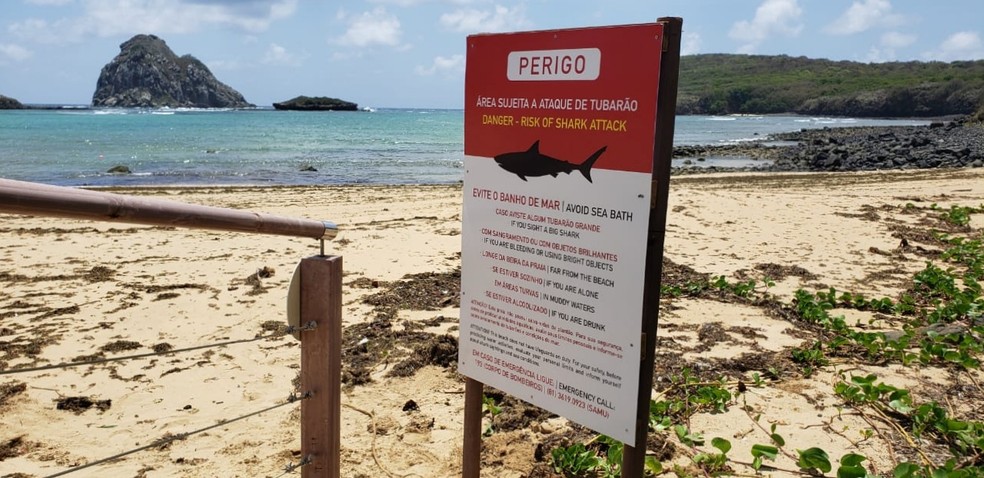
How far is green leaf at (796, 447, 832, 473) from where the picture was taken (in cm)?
309

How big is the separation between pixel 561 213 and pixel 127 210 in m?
1.37

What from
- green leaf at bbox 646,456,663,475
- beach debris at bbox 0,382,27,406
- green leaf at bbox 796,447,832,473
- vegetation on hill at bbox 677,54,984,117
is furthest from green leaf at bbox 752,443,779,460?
vegetation on hill at bbox 677,54,984,117

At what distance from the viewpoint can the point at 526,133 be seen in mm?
2535

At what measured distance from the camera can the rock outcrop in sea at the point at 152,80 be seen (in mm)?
143750

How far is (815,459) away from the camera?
3.13 m

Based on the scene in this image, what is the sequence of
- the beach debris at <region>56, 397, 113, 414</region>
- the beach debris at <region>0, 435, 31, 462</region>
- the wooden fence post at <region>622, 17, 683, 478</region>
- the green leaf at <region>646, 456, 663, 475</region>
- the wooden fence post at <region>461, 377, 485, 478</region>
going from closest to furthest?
the wooden fence post at <region>622, 17, 683, 478</region> → the wooden fence post at <region>461, 377, 485, 478</region> → the green leaf at <region>646, 456, 663, 475</region> → the beach debris at <region>0, 435, 31, 462</region> → the beach debris at <region>56, 397, 113, 414</region>

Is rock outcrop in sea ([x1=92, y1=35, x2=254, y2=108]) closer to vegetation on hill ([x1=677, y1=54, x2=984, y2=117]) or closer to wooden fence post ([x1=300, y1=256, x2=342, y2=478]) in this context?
vegetation on hill ([x1=677, y1=54, x2=984, y2=117])

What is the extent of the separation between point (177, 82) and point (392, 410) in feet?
535

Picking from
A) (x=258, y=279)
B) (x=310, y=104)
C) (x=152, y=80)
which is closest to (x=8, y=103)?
(x=152, y=80)

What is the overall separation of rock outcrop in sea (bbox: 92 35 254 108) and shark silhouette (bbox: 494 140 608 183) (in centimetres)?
15834

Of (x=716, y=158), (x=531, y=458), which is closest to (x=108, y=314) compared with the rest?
(x=531, y=458)

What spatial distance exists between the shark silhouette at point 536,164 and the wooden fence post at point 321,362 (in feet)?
2.40

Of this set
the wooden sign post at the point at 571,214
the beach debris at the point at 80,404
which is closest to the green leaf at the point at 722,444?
the wooden sign post at the point at 571,214

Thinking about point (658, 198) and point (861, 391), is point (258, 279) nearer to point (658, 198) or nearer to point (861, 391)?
point (861, 391)
